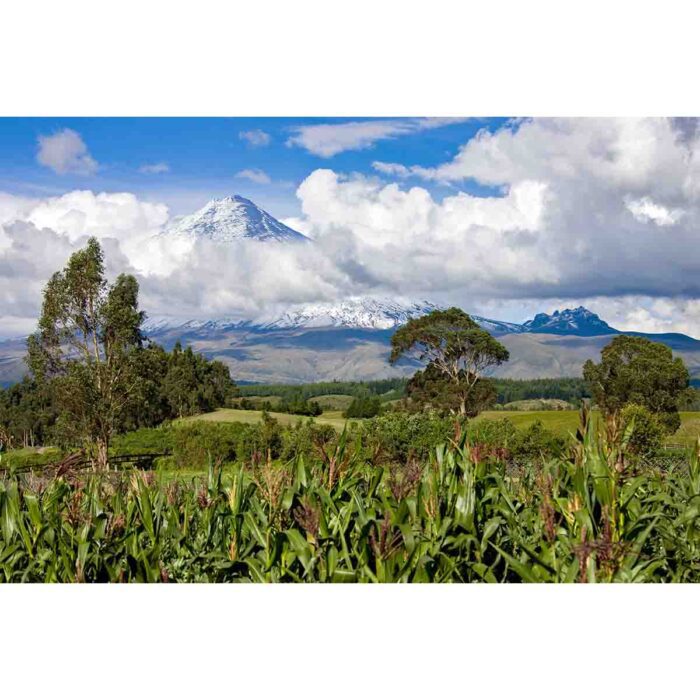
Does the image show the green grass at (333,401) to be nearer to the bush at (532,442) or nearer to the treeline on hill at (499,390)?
the treeline on hill at (499,390)

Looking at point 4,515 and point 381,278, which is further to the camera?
point 381,278

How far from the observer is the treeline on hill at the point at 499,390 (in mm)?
50156

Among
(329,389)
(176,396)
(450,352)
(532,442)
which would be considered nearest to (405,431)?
(532,442)

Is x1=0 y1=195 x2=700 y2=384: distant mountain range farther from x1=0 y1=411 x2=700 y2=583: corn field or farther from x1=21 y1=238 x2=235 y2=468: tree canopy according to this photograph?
x1=0 y1=411 x2=700 y2=583: corn field

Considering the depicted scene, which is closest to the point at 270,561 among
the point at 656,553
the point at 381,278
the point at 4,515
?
the point at 4,515

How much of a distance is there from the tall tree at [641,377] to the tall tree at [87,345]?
20.6 metres

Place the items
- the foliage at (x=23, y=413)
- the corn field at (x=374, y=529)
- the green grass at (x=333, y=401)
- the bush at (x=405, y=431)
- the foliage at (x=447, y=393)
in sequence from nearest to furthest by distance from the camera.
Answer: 1. the corn field at (x=374, y=529)
2. the bush at (x=405, y=431)
3. the foliage at (x=447, y=393)
4. the foliage at (x=23, y=413)
5. the green grass at (x=333, y=401)

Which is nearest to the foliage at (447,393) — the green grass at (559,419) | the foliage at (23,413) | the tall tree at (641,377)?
the green grass at (559,419)

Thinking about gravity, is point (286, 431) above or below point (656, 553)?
below

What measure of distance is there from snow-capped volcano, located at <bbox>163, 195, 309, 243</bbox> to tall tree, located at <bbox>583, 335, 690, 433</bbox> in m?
83.8

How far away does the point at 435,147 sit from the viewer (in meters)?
37.6

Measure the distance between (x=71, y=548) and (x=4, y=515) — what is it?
0.49m

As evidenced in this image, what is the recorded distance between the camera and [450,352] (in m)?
38.2

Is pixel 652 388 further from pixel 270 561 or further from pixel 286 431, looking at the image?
pixel 270 561
